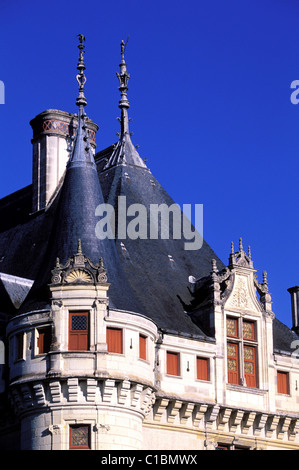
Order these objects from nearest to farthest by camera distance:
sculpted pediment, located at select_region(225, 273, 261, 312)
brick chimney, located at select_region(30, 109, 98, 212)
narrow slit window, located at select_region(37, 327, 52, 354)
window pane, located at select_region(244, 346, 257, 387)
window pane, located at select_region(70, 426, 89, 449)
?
window pane, located at select_region(70, 426, 89, 449) → narrow slit window, located at select_region(37, 327, 52, 354) → window pane, located at select_region(244, 346, 257, 387) → sculpted pediment, located at select_region(225, 273, 261, 312) → brick chimney, located at select_region(30, 109, 98, 212)

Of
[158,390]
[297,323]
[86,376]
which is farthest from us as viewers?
[297,323]

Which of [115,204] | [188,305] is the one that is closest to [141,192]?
[115,204]

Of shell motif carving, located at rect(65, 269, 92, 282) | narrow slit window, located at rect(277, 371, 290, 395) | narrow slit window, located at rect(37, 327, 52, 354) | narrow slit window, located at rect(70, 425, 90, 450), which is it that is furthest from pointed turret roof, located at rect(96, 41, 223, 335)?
narrow slit window, located at rect(70, 425, 90, 450)

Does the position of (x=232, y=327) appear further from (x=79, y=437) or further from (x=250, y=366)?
(x=79, y=437)

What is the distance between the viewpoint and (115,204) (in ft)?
181

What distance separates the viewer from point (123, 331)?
4806 centimetres

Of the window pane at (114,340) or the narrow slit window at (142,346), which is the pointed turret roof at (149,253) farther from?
the window pane at (114,340)

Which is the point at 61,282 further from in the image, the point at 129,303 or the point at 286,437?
the point at 286,437

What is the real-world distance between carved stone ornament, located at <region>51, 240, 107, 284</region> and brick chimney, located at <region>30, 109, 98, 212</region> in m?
11.3

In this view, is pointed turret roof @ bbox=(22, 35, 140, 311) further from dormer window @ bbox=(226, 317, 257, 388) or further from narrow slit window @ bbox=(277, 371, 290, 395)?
narrow slit window @ bbox=(277, 371, 290, 395)

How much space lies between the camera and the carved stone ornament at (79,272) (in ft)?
157

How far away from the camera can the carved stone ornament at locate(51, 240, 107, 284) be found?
47.8 meters

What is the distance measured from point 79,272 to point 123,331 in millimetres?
2567

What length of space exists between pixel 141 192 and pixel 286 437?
11597 mm
